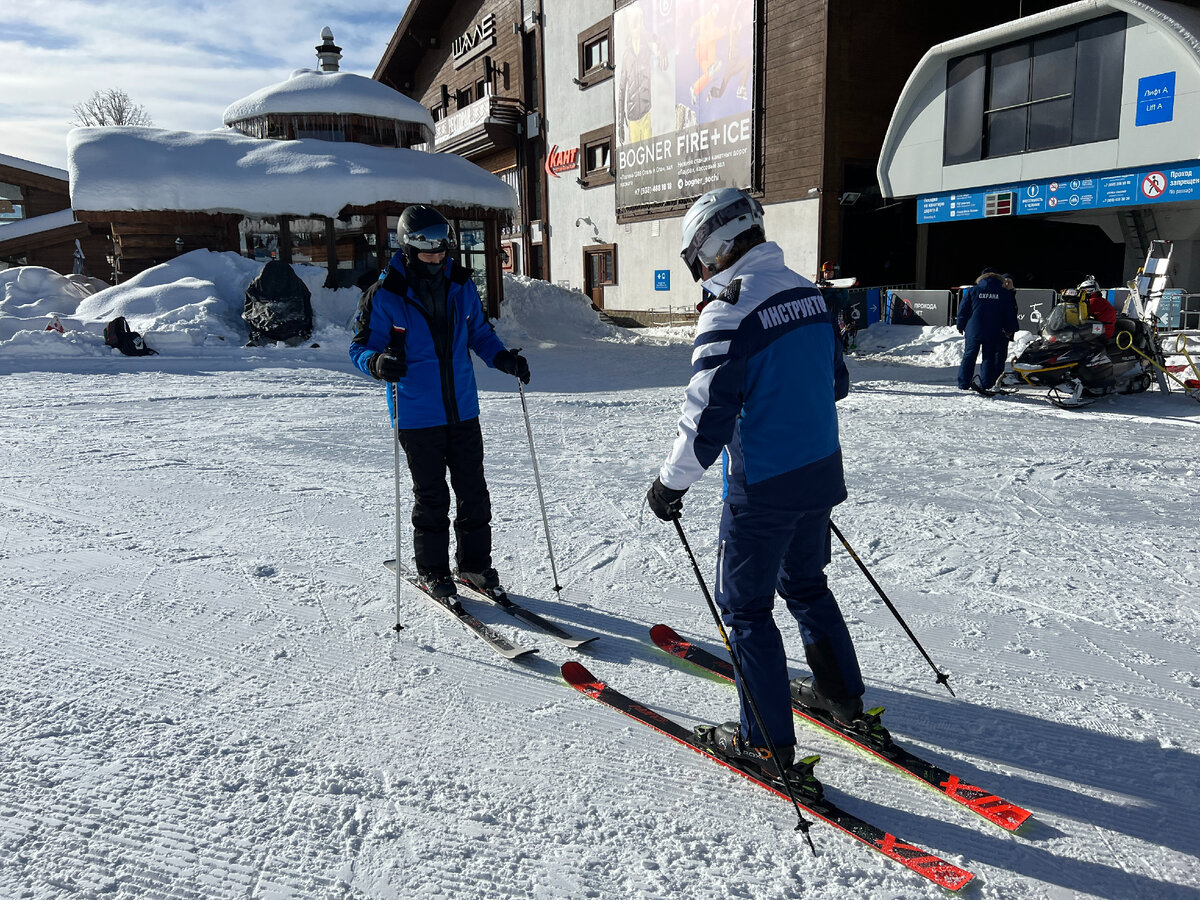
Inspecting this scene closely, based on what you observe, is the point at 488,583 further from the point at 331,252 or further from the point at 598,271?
the point at 598,271

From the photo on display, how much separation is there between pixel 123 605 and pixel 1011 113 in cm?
1618

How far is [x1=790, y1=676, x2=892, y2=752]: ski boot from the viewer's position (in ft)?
8.41

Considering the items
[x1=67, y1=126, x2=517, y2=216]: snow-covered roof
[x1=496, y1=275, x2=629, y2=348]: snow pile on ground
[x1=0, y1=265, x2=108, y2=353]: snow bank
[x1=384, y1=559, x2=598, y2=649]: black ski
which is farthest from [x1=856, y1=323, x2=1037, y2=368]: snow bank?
[x1=0, y1=265, x2=108, y2=353]: snow bank

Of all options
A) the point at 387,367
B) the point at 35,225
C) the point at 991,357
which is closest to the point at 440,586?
the point at 387,367

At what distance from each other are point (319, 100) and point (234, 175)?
11.8ft

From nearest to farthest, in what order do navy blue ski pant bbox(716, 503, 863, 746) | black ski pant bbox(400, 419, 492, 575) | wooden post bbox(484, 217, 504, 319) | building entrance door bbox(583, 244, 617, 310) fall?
navy blue ski pant bbox(716, 503, 863, 746), black ski pant bbox(400, 419, 492, 575), wooden post bbox(484, 217, 504, 319), building entrance door bbox(583, 244, 617, 310)

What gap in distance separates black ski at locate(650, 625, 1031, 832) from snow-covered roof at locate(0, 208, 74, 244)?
29.4m

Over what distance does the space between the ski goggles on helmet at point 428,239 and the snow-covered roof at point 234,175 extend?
14.6m

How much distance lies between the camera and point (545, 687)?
10.1 feet

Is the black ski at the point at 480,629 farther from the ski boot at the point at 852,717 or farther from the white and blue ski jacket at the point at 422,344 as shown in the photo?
the ski boot at the point at 852,717

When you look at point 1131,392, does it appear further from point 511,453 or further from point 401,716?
point 401,716

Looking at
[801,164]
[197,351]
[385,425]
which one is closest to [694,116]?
[801,164]

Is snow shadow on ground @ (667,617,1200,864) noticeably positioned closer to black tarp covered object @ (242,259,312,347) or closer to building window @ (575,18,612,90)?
black tarp covered object @ (242,259,312,347)

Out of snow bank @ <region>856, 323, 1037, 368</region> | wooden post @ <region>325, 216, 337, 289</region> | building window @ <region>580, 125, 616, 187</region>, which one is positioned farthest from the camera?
building window @ <region>580, 125, 616, 187</region>
